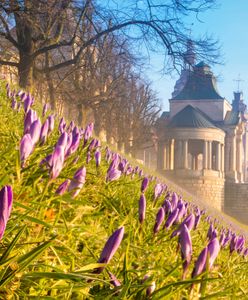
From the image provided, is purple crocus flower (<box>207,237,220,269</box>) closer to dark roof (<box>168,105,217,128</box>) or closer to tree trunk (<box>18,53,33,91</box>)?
tree trunk (<box>18,53,33,91</box>)

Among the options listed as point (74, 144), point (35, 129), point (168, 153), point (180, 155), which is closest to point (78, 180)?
point (35, 129)

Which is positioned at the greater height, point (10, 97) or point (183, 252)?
point (10, 97)

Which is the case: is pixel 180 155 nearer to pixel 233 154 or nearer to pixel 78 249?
pixel 233 154

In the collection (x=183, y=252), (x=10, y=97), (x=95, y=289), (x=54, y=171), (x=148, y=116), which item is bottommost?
(x=95, y=289)

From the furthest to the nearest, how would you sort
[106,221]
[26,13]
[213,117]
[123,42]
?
[213,117] < [123,42] < [26,13] < [106,221]

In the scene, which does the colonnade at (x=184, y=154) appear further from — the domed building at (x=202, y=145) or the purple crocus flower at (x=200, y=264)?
the purple crocus flower at (x=200, y=264)

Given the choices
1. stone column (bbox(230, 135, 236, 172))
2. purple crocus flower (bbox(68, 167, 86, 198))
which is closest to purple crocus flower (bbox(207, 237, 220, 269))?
purple crocus flower (bbox(68, 167, 86, 198))

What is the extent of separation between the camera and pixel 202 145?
185ft

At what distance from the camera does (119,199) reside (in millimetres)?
2830

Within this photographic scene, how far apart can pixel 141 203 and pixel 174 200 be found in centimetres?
54

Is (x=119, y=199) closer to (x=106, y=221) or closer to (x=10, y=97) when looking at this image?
(x=106, y=221)

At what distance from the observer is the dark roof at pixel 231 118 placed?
2505 inches

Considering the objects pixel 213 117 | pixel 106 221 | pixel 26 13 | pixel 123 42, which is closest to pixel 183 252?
pixel 106 221

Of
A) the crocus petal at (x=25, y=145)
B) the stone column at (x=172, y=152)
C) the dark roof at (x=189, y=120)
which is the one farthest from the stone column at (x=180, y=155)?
the crocus petal at (x=25, y=145)
